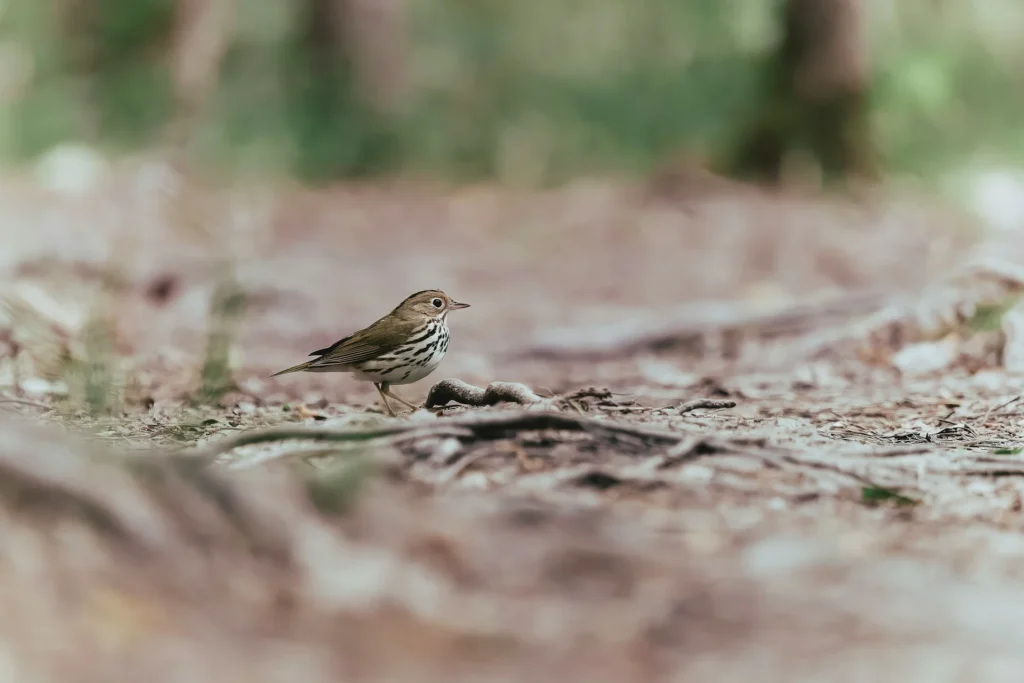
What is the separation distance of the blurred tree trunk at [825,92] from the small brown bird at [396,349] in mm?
6473

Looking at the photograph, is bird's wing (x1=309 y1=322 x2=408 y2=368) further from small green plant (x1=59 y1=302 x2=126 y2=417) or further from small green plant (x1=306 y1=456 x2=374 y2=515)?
small green plant (x1=306 y1=456 x2=374 y2=515)

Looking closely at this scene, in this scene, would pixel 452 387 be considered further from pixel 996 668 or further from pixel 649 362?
A: pixel 649 362

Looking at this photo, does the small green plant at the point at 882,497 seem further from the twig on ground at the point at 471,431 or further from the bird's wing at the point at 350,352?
the bird's wing at the point at 350,352

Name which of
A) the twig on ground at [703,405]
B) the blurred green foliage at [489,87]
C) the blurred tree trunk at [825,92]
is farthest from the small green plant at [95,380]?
the blurred green foliage at [489,87]

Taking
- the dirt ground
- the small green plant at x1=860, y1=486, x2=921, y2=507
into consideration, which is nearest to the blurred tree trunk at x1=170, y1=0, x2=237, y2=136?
the dirt ground

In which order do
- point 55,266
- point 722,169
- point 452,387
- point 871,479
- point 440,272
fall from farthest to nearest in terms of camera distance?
point 722,169 < point 440,272 < point 55,266 < point 452,387 < point 871,479

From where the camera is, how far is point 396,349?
3189mm

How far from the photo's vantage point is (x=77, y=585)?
179 cm

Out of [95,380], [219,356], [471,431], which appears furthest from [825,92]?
[471,431]

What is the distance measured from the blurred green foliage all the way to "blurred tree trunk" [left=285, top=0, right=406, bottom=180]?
0.02 m

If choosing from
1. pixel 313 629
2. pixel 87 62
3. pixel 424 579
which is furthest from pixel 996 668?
pixel 87 62

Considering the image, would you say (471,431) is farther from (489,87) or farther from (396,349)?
(489,87)

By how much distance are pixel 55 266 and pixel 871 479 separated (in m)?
5.04

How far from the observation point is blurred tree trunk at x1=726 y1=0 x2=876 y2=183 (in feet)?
29.8
